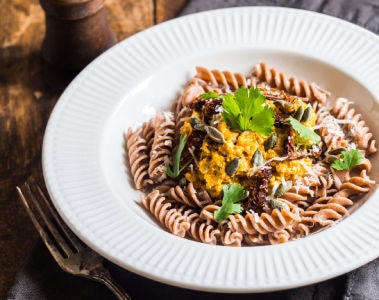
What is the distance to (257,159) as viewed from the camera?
3934mm

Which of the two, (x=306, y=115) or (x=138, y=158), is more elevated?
(x=306, y=115)

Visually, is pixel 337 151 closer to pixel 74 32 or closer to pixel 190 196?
pixel 190 196

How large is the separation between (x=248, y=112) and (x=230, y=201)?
0.55 meters

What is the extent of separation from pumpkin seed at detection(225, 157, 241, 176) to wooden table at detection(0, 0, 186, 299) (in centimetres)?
136

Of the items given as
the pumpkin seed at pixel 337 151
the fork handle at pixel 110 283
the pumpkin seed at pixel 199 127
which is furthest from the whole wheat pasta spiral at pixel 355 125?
the fork handle at pixel 110 283

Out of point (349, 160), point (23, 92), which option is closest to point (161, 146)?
point (349, 160)

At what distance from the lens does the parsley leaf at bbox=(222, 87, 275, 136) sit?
394 cm

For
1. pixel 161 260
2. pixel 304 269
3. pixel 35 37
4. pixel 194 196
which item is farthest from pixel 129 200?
pixel 35 37

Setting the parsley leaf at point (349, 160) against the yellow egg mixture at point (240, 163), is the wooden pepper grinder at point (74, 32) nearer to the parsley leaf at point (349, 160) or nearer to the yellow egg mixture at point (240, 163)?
the yellow egg mixture at point (240, 163)

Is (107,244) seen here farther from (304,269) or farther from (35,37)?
(35,37)

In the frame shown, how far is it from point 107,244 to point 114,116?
1153mm

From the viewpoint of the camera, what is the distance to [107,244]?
355cm

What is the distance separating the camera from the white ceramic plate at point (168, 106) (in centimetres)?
342

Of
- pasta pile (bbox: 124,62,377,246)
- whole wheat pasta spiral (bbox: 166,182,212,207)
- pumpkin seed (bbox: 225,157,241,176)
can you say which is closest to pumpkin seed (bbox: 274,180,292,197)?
pasta pile (bbox: 124,62,377,246)
